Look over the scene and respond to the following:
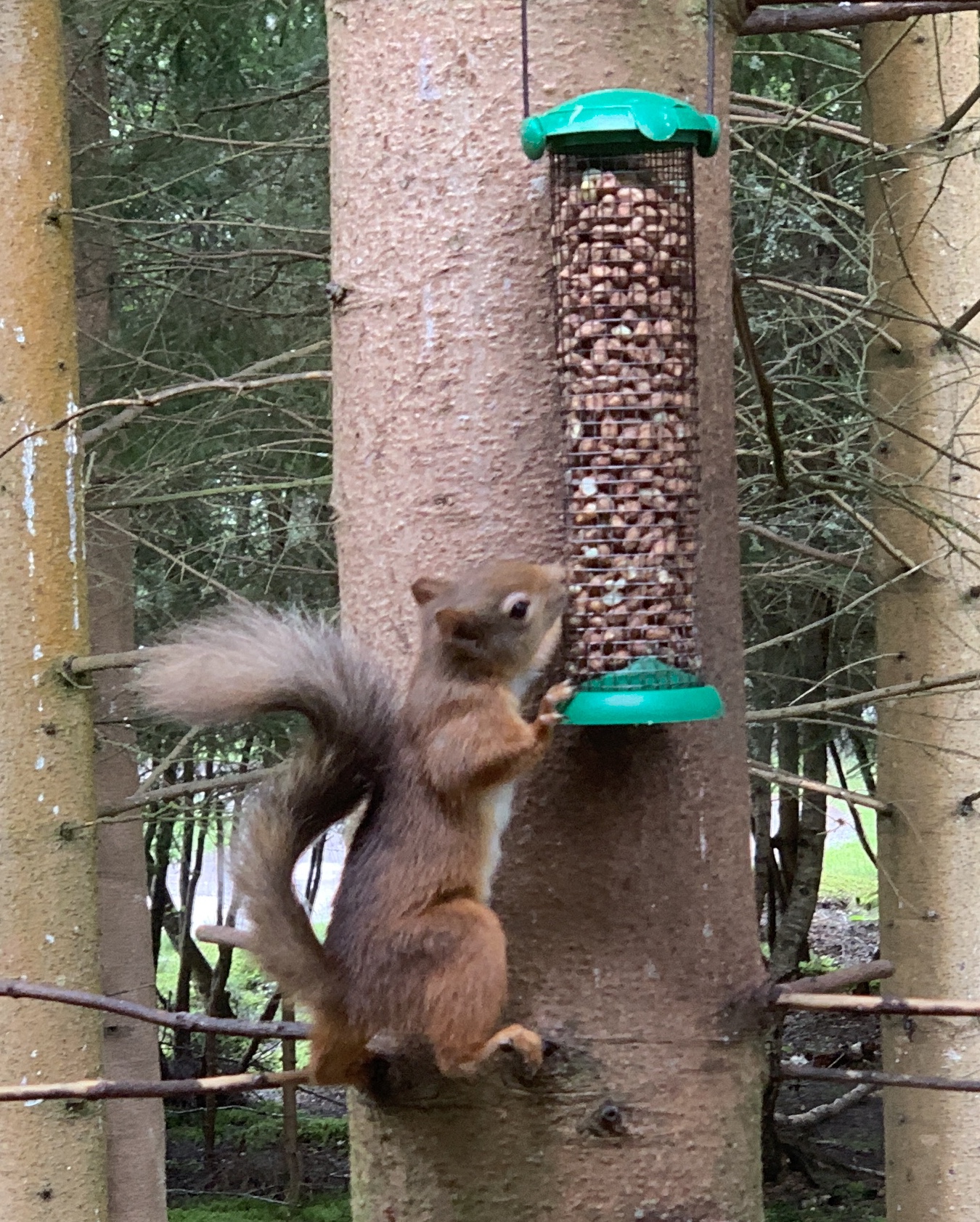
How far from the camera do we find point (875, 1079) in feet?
4.68

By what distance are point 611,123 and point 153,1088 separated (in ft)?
3.36

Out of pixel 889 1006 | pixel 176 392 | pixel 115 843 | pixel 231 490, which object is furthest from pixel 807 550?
pixel 115 843

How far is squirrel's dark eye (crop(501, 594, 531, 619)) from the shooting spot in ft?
5.07

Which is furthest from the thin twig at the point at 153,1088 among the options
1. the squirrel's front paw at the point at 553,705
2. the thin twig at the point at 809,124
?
the thin twig at the point at 809,124

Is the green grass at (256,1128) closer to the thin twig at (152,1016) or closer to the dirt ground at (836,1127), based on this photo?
the dirt ground at (836,1127)

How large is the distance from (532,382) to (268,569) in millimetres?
2881

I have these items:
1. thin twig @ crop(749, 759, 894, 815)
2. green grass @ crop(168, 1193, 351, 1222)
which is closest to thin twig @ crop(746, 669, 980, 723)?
thin twig @ crop(749, 759, 894, 815)

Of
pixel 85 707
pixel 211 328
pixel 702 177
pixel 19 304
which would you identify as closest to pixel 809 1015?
pixel 211 328

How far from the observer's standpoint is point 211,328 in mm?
4637

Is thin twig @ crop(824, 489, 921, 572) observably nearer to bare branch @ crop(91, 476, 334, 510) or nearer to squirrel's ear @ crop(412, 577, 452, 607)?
bare branch @ crop(91, 476, 334, 510)

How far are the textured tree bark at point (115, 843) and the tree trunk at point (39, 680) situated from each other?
1.42 metres

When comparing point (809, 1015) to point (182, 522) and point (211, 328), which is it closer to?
point (182, 522)

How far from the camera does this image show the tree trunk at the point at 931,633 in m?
3.27

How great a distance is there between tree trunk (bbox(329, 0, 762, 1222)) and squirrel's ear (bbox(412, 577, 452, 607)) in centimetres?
1
